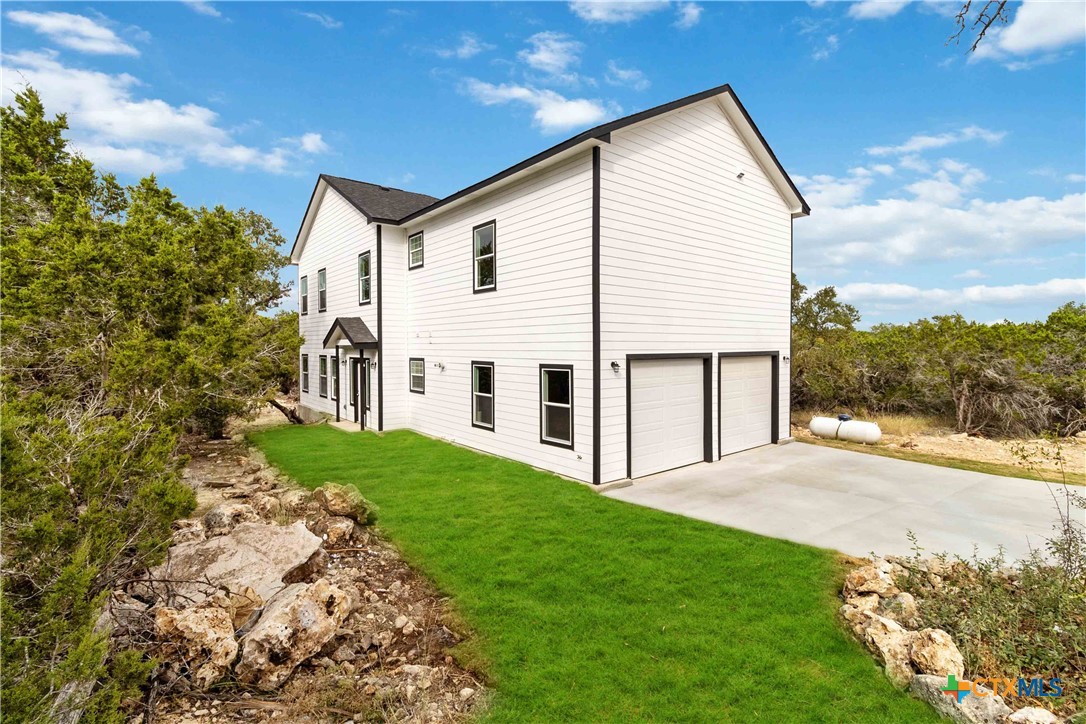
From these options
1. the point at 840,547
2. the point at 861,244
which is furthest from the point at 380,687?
the point at 861,244

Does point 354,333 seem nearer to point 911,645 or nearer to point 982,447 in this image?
point 911,645

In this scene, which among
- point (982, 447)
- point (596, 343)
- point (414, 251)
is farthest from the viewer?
point (414, 251)

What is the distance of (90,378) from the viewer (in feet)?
30.5

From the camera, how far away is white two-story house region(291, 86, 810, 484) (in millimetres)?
8664

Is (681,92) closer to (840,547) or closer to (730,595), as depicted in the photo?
(840,547)

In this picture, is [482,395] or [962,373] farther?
[962,373]

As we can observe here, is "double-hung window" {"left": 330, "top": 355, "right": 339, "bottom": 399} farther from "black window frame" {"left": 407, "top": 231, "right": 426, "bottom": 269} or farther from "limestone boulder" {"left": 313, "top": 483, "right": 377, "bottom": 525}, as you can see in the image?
"limestone boulder" {"left": 313, "top": 483, "right": 377, "bottom": 525}

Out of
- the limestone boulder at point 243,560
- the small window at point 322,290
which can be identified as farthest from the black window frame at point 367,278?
the limestone boulder at point 243,560

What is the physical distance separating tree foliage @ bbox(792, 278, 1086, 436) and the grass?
3.68 m

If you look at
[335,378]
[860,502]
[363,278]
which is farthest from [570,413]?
[335,378]

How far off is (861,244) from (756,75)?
14288 millimetres

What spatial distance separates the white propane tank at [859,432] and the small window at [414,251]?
40.6ft

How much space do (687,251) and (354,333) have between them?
9.78 metres

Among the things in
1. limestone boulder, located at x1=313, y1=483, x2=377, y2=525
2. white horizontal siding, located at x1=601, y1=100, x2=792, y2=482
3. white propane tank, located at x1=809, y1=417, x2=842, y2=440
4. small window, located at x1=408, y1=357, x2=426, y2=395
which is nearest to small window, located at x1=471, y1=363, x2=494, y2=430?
small window, located at x1=408, y1=357, x2=426, y2=395
